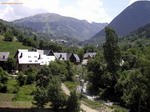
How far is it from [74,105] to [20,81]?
29939mm

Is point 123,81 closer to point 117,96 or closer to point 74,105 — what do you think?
point 117,96

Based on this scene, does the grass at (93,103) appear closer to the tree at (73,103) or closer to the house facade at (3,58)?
the tree at (73,103)

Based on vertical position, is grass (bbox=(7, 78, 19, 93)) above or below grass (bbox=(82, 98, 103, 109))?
above

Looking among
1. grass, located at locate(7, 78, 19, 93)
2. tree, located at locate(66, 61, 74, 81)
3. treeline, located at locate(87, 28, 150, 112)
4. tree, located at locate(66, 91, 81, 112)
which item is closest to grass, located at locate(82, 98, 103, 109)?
treeline, located at locate(87, 28, 150, 112)

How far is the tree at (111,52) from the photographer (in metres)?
76.9

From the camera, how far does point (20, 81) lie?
7694 cm

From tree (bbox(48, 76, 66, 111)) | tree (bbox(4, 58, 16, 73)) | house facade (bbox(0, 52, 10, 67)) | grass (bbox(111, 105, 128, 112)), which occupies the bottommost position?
grass (bbox(111, 105, 128, 112))

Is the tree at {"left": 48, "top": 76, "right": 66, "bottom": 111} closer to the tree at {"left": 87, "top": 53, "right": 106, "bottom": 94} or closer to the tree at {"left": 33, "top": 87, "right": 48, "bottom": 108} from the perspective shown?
the tree at {"left": 33, "top": 87, "right": 48, "bottom": 108}

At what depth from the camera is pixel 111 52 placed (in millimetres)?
77250

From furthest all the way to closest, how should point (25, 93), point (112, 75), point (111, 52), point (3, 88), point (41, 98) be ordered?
point (111, 52), point (112, 75), point (3, 88), point (25, 93), point (41, 98)

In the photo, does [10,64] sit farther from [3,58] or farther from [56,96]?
[56,96]

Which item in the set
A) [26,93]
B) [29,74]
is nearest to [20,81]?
[29,74]

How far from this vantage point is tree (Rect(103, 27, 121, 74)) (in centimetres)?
7688

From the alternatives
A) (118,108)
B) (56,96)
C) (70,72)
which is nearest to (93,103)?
(118,108)
